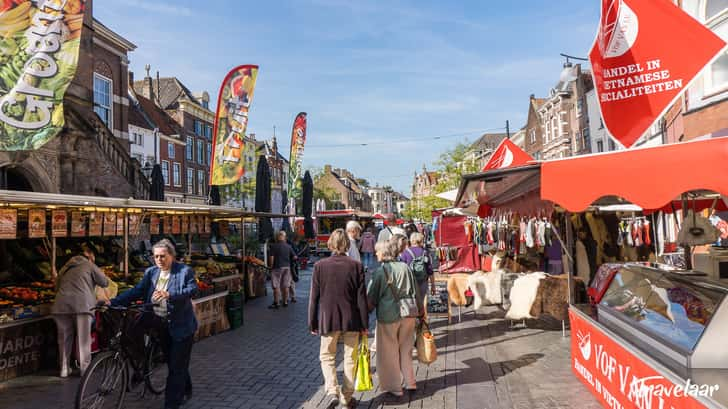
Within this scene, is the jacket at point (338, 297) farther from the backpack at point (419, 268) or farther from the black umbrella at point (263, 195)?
the black umbrella at point (263, 195)

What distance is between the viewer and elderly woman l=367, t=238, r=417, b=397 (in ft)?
17.1

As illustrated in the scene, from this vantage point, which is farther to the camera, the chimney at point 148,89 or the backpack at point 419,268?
the chimney at point 148,89

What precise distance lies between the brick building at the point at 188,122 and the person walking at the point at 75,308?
114 feet

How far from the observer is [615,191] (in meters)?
3.73

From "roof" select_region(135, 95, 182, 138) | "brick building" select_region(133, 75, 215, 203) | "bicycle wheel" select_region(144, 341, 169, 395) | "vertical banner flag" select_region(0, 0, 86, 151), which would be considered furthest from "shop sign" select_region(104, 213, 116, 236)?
"brick building" select_region(133, 75, 215, 203)

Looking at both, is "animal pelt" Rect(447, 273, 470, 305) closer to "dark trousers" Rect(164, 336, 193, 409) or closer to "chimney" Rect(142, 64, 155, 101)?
"dark trousers" Rect(164, 336, 193, 409)

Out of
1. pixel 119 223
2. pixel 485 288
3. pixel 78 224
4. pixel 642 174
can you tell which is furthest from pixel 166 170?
pixel 642 174

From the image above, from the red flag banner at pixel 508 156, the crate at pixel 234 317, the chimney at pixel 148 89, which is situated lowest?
the crate at pixel 234 317

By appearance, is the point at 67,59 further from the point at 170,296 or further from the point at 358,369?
the point at 358,369

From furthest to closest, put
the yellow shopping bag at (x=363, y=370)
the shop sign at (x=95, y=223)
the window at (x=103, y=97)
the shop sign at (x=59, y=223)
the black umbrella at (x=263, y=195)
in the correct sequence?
the window at (x=103, y=97)
the black umbrella at (x=263, y=195)
the shop sign at (x=95, y=223)
the shop sign at (x=59, y=223)
the yellow shopping bag at (x=363, y=370)

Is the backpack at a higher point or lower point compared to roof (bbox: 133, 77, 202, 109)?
lower

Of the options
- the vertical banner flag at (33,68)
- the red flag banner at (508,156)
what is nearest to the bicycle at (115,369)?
the vertical banner flag at (33,68)

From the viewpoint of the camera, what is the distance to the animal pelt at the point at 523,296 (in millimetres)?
8039

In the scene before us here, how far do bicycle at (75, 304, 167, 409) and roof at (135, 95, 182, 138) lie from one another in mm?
35247
